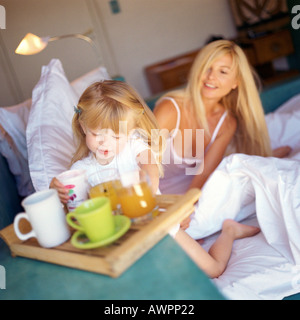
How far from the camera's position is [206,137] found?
202 cm

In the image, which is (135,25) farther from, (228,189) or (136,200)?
(136,200)

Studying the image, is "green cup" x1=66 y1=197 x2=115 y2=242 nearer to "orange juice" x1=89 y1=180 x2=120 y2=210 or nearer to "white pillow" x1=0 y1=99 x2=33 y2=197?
"orange juice" x1=89 y1=180 x2=120 y2=210

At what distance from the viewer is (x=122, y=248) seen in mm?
682

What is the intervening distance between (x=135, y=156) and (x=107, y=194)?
1.46ft

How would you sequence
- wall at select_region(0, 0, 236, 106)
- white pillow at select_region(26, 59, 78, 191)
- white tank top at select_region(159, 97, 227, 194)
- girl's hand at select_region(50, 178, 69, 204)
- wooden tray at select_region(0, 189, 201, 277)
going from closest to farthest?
wooden tray at select_region(0, 189, 201, 277), girl's hand at select_region(50, 178, 69, 204), white pillow at select_region(26, 59, 78, 191), white tank top at select_region(159, 97, 227, 194), wall at select_region(0, 0, 236, 106)

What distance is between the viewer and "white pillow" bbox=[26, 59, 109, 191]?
1.41 meters

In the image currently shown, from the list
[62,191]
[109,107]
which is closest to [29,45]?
[109,107]

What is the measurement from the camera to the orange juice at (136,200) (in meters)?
0.78

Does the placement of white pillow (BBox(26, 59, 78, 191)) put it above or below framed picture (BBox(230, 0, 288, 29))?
below

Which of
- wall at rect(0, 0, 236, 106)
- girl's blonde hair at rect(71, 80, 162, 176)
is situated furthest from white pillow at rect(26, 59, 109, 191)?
wall at rect(0, 0, 236, 106)

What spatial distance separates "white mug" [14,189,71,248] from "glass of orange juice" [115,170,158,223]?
0.41 feet

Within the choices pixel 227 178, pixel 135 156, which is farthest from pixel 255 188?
pixel 135 156

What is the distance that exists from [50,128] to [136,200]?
2.87ft
